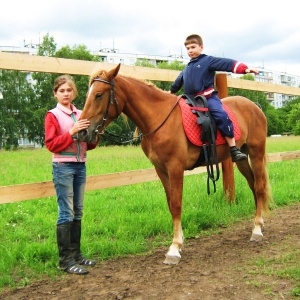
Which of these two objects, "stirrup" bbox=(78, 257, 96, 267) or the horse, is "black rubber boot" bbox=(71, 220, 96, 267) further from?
the horse

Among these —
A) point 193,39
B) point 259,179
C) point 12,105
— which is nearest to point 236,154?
point 259,179

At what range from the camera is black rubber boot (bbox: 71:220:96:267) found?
4.03m

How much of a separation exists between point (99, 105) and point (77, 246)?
62.2 inches

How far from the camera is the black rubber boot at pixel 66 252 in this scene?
380 cm

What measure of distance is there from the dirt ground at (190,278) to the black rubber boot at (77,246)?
125mm

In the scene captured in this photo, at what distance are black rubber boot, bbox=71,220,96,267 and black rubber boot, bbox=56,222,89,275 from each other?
0.14 metres

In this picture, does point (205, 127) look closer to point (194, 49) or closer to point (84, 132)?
point (194, 49)

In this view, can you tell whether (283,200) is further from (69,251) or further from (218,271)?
(69,251)

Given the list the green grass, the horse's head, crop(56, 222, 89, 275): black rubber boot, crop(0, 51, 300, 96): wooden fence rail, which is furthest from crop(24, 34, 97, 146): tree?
crop(56, 222, 89, 275): black rubber boot

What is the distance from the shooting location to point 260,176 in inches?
217

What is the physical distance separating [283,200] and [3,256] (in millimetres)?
5144

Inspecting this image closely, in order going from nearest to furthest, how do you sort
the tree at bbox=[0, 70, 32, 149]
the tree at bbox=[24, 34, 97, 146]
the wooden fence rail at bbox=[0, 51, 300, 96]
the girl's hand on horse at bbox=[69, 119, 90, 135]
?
the girl's hand on horse at bbox=[69, 119, 90, 135] < the wooden fence rail at bbox=[0, 51, 300, 96] < the tree at bbox=[0, 70, 32, 149] < the tree at bbox=[24, 34, 97, 146]

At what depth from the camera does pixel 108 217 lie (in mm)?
5594

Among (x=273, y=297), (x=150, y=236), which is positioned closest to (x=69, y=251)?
(x=150, y=236)
